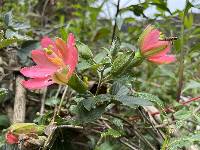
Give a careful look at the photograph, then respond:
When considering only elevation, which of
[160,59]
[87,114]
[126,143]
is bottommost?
[126,143]

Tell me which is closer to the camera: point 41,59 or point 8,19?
point 41,59

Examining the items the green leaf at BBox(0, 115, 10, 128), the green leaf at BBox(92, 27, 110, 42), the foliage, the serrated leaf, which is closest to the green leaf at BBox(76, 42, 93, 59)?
the foliage

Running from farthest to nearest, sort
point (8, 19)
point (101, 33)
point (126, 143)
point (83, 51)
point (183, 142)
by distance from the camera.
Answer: point (101, 33)
point (8, 19)
point (126, 143)
point (83, 51)
point (183, 142)

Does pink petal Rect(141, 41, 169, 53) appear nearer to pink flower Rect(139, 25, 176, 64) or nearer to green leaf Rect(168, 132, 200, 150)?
pink flower Rect(139, 25, 176, 64)

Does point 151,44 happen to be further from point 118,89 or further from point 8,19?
point 8,19

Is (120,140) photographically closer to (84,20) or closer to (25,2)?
(84,20)

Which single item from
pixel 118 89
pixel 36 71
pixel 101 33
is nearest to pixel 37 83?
pixel 36 71

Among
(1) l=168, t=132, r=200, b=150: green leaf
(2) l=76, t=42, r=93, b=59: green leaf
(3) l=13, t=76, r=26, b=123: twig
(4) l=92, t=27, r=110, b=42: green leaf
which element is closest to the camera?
(1) l=168, t=132, r=200, b=150: green leaf
